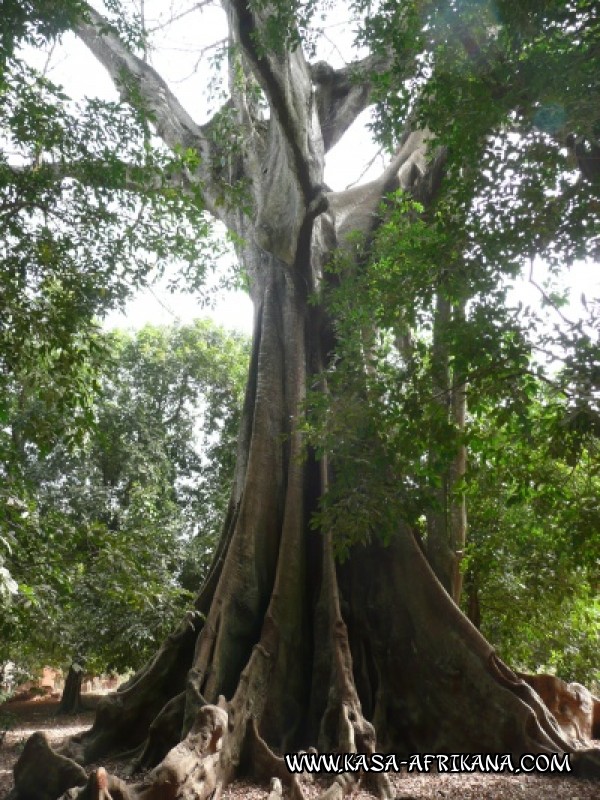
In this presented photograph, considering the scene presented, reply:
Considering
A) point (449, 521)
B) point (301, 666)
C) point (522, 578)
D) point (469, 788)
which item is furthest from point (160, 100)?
point (469, 788)

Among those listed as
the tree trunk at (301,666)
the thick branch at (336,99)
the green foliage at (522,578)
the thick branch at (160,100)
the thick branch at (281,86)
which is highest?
the thick branch at (336,99)

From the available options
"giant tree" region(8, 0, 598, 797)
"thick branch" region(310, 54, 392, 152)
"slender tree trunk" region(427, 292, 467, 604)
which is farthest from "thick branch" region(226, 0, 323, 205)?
"thick branch" region(310, 54, 392, 152)

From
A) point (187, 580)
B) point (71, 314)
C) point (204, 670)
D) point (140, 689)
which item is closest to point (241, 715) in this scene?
point (204, 670)

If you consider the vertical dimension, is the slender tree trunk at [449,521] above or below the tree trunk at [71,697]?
above

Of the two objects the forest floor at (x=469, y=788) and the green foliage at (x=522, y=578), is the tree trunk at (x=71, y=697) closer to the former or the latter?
the green foliage at (x=522, y=578)

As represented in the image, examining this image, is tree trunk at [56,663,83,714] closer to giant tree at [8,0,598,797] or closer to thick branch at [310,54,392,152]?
giant tree at [8,0,598,797]

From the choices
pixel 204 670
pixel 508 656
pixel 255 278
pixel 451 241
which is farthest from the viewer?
pixel 508 656

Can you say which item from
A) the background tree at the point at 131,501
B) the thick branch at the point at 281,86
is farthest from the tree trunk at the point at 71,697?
the thick branch at the point at 281,86

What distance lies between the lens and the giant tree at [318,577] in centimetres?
393

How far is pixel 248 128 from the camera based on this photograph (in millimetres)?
7523

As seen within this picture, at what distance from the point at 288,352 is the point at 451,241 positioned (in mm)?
3153

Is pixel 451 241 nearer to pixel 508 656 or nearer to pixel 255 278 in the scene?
pixel 255 278

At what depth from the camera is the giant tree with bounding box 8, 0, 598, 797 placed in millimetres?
3932

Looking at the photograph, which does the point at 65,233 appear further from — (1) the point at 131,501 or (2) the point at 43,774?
(1) the point at 131,501
